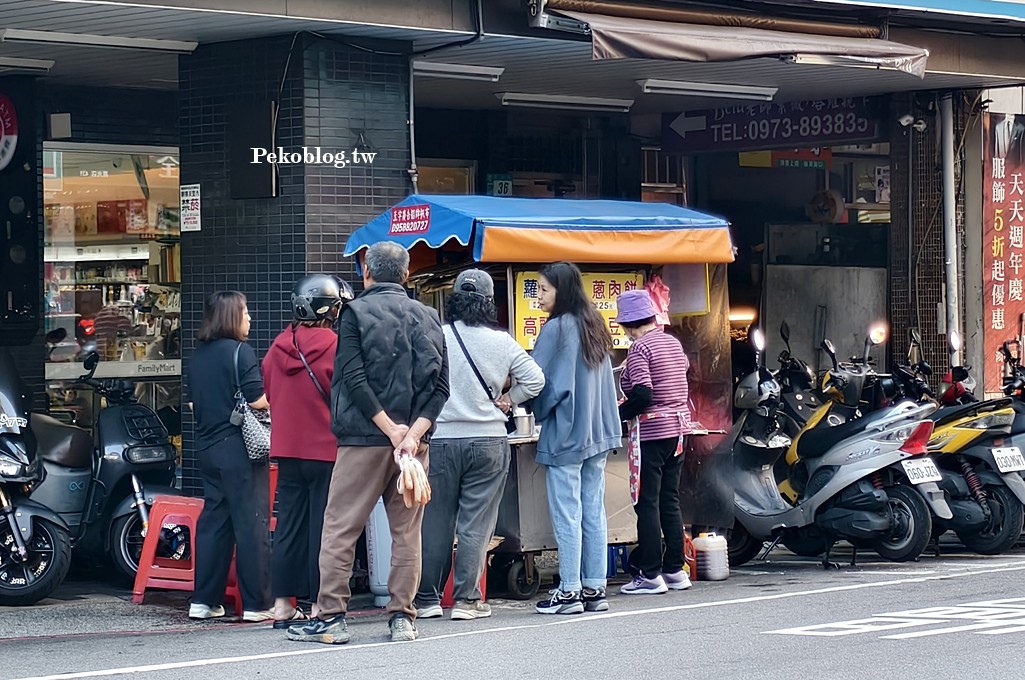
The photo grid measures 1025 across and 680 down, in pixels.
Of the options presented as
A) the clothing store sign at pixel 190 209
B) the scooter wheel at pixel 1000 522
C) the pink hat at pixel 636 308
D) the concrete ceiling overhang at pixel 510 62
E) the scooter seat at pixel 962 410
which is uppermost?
the concrete ceiling overhang at pixel 510 62

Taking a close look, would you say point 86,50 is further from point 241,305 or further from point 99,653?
point 99,653

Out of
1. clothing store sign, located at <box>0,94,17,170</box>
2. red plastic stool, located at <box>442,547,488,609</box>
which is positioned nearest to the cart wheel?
red plastic stool, located at <box>442,547,488,609</box>

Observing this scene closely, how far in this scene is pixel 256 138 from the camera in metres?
11.2

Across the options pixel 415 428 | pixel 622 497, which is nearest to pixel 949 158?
pixel 622 497

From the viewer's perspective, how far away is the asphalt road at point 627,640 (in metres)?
7.17

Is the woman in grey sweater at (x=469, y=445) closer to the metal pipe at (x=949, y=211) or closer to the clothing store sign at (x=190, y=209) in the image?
the clothing store sign at (x=190, y=209)

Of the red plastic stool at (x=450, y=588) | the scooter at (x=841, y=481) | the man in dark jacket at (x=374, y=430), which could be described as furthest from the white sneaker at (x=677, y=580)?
the man in dark jacket at (x=374, y=430)

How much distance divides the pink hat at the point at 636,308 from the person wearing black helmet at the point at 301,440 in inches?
78.8

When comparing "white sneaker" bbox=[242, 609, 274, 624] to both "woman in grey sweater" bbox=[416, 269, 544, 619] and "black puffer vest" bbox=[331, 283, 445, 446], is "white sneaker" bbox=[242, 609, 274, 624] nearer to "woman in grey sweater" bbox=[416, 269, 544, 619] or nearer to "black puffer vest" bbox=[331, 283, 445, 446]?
"woman in grey sweater" bbox=[416, 269, 544, 619]

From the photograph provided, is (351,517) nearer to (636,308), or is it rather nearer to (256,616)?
(256,616)

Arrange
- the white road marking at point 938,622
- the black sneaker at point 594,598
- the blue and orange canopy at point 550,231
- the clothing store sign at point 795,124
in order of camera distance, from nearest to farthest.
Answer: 1. the white road marking at point 938,622
2. the black sneaker at point 594,598
3. the blue and orange canopy at point 550,231
4. the clothing store sign at point 795,124

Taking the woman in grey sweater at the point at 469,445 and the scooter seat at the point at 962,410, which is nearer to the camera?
the woman in grey sweater at the point at 469,445

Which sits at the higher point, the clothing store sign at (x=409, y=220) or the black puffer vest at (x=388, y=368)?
the clothing store sign at (x=409, y=220)

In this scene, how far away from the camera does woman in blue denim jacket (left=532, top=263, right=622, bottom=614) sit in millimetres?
9008
